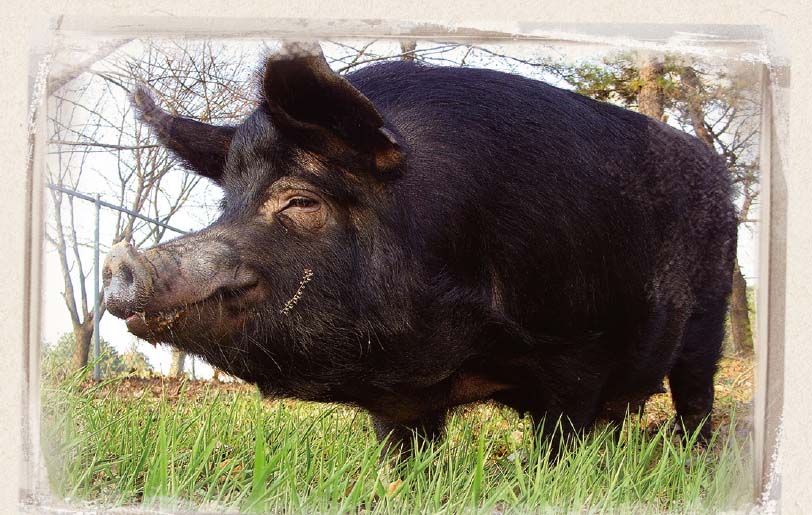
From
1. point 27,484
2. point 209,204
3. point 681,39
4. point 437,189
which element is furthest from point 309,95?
point 27,484

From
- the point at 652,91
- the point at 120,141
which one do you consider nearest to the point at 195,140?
the point at 120,141

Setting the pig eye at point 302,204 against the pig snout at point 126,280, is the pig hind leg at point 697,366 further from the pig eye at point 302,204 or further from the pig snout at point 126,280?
the pig snout at point 126,280

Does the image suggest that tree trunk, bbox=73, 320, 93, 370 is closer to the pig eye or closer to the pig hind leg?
the pig eye

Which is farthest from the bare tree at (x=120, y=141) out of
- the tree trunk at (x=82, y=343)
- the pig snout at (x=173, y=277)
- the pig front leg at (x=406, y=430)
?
the pig front leg at (x=406, y=430)

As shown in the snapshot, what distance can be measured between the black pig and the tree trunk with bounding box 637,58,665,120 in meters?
0.16

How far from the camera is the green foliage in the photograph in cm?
383

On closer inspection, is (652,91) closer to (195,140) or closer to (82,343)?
(195,140)

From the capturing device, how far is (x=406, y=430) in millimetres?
4902

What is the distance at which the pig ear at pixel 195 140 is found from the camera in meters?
4.25

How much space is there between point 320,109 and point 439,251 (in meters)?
0.83

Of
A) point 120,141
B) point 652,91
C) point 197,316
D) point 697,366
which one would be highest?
point 652,91

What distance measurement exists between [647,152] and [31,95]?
9.36 ft

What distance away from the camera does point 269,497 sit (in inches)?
139

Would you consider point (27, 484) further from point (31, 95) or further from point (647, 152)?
point (647, 152)
